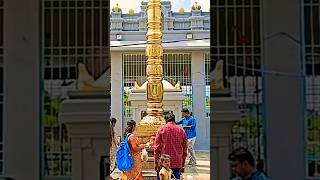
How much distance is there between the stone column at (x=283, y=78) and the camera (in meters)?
4.26

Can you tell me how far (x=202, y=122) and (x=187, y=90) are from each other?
1072 mm

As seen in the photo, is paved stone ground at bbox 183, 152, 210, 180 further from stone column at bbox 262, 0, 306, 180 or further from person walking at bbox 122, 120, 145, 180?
stone column at bbox 262, 0, 306, 180

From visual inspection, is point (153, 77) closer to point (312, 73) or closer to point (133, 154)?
point (133, 154)

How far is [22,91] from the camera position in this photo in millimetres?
4293

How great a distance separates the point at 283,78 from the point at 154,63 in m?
5.47

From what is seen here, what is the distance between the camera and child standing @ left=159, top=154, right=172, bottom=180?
6432mm

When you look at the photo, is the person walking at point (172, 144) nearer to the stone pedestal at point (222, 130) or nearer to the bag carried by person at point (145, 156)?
the bag carried by person at point (145, 156)

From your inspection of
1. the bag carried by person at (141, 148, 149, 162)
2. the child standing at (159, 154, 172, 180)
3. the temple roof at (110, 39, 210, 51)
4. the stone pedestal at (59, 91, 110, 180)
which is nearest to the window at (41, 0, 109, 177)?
the stone pedestal at (59, 91, 110, 180)

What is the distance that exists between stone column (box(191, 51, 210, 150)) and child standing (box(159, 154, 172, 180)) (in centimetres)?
890

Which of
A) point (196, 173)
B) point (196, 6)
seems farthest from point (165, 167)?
point (196, 6)

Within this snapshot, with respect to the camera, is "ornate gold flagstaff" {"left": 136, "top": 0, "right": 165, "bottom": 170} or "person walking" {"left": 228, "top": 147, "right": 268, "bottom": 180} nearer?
"person walking" {"left": 228, "top": 147, "right": 268, "bottom": 180}

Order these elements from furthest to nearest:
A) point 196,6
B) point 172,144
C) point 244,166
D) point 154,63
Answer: point 196,6 < point 154,63 < point 172,144 < point 244,166

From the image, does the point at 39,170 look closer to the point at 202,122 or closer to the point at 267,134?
the point at 267,134

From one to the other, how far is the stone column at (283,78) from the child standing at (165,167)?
2.39 meters
